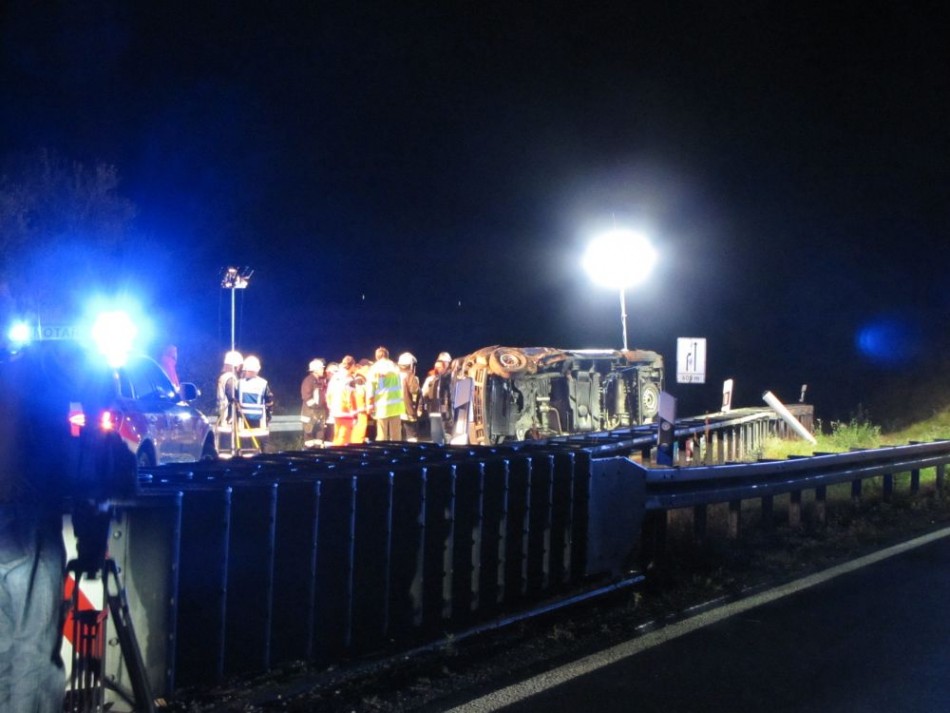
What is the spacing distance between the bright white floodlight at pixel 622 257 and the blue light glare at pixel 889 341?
27.7 metres

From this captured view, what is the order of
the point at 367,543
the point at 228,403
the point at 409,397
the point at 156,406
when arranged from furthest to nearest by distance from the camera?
the point at 409,397 < the point at 228,403 < the point at 156,406 < the point at 367,543

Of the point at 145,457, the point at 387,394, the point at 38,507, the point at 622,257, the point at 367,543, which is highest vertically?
the point at 622,257

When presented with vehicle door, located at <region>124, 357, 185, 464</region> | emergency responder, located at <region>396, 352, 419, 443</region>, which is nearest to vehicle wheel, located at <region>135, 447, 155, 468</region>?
vehicle door, located at <region>124, 357, 185, 464</region>

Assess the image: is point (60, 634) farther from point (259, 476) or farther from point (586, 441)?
point (586, 441)

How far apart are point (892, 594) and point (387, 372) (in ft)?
34.2

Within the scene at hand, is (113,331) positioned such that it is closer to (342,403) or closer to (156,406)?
(156,406)

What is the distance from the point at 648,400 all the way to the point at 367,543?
55.8ft

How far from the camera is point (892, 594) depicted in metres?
8.54

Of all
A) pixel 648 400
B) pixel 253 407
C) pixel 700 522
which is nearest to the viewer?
pixel 700 522

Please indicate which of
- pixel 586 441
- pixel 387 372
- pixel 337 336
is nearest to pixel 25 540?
pixel 586 441

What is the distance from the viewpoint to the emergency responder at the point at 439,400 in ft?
67.7

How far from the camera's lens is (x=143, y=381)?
→ 11133 millimetres

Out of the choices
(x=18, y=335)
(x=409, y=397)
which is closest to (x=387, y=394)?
(x=409, y=397)

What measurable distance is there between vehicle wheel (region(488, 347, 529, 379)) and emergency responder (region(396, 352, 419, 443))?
55.7 inches
